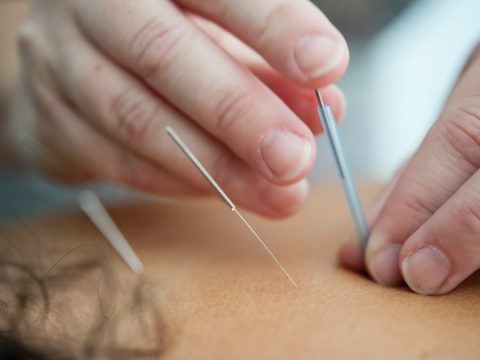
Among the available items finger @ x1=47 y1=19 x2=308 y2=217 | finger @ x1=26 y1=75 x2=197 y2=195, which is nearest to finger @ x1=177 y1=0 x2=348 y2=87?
finger @ x1=47 y1=19 x2=308 y2=217

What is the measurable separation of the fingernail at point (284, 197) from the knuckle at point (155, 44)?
0.28m

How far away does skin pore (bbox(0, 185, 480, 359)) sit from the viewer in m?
0.51

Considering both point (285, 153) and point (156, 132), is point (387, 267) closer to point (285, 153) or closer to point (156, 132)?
point (285, 153)

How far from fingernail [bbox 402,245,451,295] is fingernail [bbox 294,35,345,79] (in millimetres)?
286

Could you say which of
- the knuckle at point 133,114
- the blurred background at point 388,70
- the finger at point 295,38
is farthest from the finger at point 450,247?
the blurred background at point 388,70

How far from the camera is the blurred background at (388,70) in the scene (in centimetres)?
196

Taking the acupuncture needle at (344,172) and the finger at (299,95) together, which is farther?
the finger at (299,95)

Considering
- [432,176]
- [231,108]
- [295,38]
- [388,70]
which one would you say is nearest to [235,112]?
[231,108]

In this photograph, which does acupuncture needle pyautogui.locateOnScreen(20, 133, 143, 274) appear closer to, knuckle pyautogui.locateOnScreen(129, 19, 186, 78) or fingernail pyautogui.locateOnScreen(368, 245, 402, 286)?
knuckle pyautogui.locateOnScreen(129, 19, 186, 78)

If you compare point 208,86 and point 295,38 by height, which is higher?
point 295,38

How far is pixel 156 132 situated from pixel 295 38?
0.32 metres

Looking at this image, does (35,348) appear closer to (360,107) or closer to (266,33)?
(266,33)

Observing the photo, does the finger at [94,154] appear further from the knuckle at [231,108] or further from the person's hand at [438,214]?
the person's hand at [438,214]

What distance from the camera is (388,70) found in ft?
7.20
